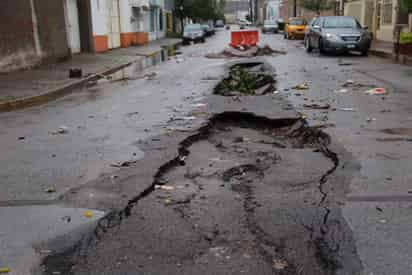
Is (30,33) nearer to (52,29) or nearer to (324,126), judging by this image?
(52,29)

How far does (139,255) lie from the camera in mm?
3447

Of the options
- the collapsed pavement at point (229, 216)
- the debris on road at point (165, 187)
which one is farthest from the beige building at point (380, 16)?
the debris on road at point (165, 187)

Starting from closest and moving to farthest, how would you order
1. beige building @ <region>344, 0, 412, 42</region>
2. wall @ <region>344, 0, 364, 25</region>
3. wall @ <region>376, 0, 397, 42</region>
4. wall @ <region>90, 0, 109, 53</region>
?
wall @ <region>90, 0, 109, 53</region>, beige building @ <region>344, 0, 412, 42</region>, wall @ <region>376, 0, 397, 42</region>, wall @ <region>344, 0, 364, 25</region>

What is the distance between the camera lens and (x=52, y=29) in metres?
18.8

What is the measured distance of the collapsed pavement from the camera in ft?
10.9

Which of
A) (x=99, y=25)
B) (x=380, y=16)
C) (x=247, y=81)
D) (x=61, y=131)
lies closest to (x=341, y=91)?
(x=247, y=81)

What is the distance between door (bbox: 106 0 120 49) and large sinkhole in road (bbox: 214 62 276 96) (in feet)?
46.1

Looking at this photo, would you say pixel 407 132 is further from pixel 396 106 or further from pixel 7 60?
pixel 7 60

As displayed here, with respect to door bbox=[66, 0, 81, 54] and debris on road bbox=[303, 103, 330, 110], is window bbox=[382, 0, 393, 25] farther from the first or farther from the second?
debris on road bbox=[303, 103, 330, 110]

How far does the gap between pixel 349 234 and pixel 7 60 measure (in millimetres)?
14012

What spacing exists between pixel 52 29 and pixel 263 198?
16.2 metres

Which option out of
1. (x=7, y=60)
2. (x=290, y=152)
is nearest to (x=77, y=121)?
(x=290, y=152)

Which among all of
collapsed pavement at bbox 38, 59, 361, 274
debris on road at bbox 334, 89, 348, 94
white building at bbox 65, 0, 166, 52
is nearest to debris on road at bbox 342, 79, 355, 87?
debris on road at bbox 334, 89, 348, 94

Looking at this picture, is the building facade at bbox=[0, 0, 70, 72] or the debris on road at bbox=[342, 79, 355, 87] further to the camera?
the building facade at bbox=[0, 0, 70, 72]
